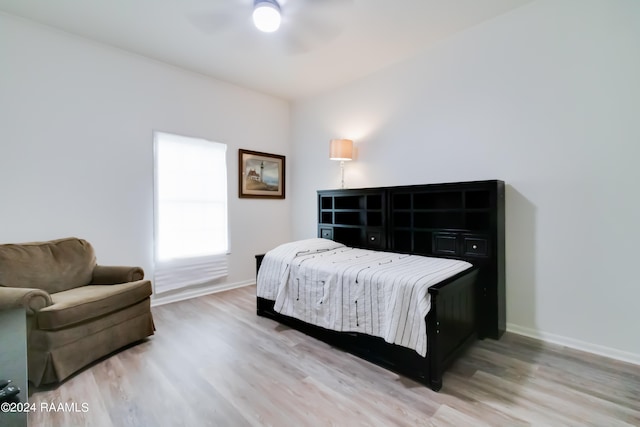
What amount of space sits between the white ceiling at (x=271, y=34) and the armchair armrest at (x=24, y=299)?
2.29 meters

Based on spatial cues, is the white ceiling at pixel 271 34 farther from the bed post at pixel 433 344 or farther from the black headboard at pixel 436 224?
the bed post at pixel 433 344

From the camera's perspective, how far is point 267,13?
223 cm

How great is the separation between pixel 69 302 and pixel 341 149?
2.94 meters

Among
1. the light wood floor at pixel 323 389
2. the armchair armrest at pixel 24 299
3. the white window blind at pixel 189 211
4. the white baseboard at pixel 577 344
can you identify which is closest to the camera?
the light wood floor at pixel 323 389

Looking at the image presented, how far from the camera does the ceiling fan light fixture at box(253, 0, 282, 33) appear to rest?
223 centimetres

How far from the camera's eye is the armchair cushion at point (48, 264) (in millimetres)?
2127

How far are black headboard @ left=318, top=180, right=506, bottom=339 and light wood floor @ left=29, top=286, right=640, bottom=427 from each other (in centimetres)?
58

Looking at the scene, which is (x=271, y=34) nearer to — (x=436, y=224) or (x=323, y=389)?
(x=436, y=224)

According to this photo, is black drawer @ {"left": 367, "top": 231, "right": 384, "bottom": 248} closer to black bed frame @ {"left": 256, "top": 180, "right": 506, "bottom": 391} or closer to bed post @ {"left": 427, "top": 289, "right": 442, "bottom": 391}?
black bed frame @ {"left": 256, "top": 180, "right": 506, "bottom": 391}

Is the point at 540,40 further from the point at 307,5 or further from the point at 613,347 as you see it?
the point at 613,347

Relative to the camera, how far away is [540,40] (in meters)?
2.38

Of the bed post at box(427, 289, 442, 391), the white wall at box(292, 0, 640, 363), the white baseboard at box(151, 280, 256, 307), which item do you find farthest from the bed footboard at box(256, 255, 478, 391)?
the white baseboard at box(151, 280, 256, 307)

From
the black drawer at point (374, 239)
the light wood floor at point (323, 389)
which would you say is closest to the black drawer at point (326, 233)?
the black drawer at point (374, 239)

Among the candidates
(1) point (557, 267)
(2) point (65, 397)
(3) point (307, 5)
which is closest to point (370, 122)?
(3) point (307, 5)
